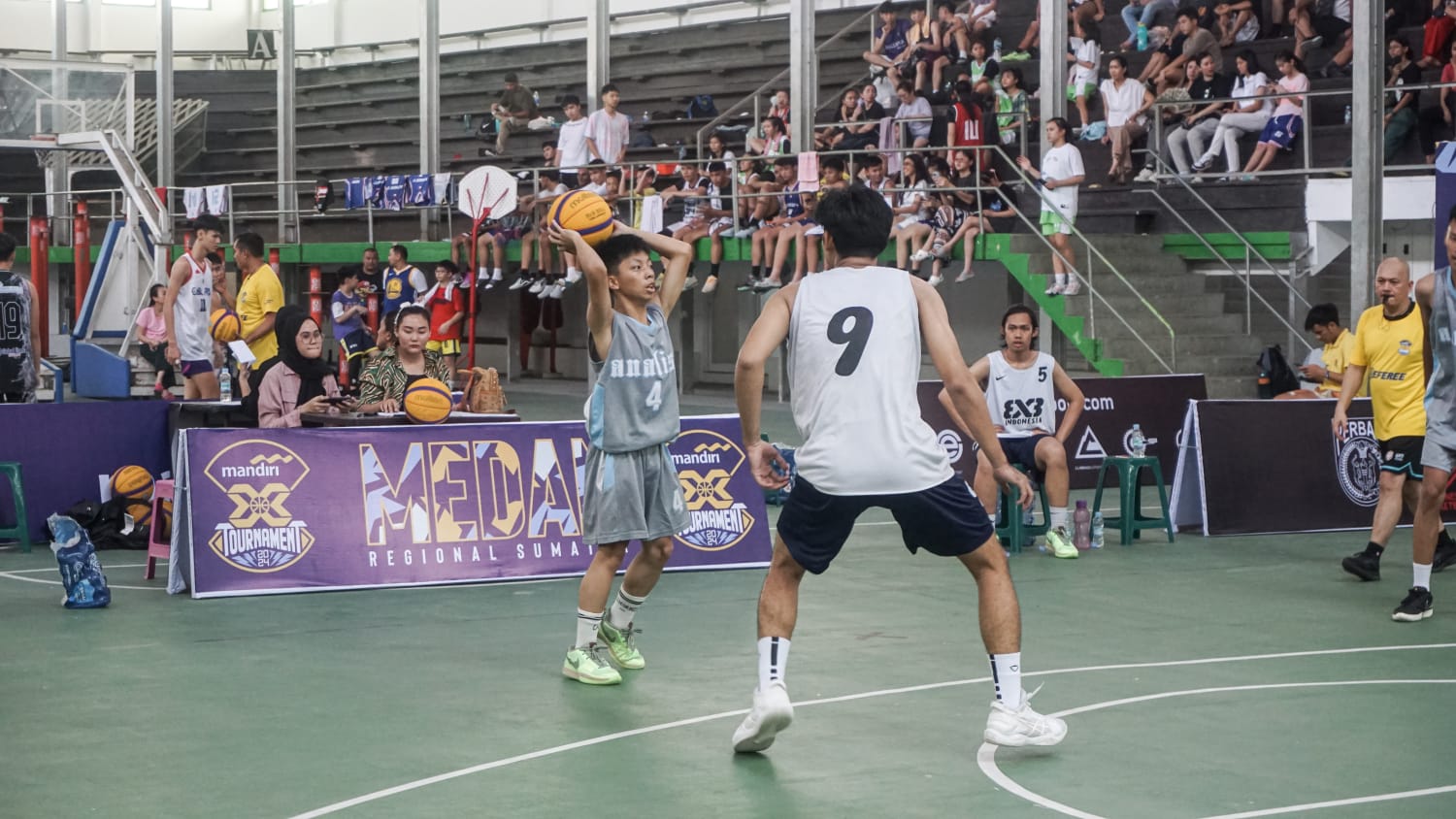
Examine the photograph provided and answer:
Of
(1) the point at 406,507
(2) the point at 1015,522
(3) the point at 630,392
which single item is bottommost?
(2) the point at 1015,522

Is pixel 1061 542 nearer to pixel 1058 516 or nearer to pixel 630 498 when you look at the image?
pixel 1058 516

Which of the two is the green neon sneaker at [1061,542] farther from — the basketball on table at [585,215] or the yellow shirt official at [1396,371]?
the basketball on table at [585,215]

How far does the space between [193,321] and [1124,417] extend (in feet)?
26.3

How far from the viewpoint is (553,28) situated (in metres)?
35.8

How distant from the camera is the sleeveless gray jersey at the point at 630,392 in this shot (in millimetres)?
7762

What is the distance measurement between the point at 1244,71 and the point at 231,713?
16.1 m

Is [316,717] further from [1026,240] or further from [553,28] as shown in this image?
[553,28]

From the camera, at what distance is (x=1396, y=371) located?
404 inches

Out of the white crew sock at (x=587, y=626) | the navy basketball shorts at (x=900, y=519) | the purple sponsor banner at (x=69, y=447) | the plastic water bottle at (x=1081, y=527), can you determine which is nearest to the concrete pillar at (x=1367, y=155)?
the plastic water bottle at (x=1081, y=527)

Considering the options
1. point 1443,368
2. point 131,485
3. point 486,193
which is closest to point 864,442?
point 1443,368

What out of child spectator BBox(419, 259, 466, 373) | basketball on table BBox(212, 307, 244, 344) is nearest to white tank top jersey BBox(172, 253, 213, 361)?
basketball on table BBox(212, 307, 244, 344)

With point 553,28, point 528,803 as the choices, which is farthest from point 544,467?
point 553,28

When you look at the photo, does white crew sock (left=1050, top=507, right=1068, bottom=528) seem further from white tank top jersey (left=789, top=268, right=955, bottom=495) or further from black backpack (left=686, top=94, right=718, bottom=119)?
black backpack (left=686, top=94, right=718, bottom=119)

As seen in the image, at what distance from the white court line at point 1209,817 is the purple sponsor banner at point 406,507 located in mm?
4156
